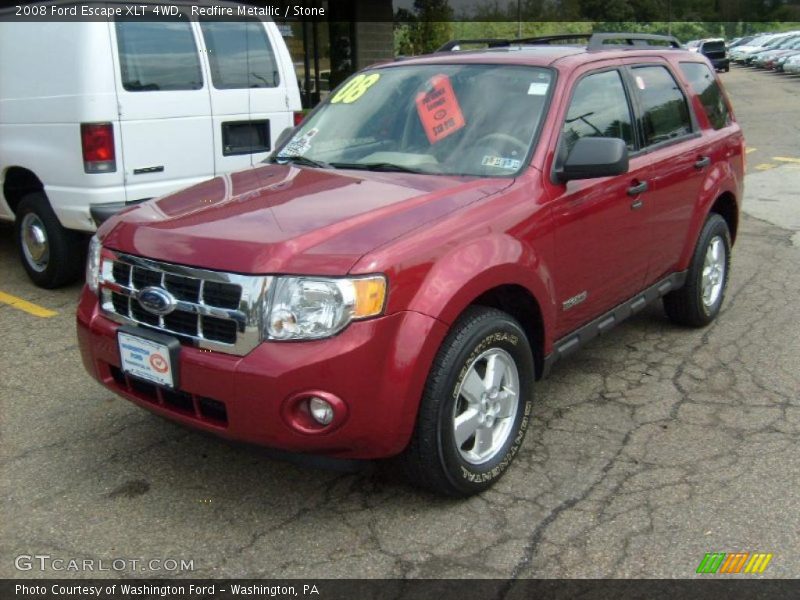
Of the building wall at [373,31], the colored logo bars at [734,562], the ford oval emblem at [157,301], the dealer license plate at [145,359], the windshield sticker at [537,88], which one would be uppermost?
the building wall at [373,31]

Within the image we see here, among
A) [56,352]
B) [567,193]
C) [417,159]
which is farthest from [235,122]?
[567,193]

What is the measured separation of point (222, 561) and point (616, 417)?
212 cm

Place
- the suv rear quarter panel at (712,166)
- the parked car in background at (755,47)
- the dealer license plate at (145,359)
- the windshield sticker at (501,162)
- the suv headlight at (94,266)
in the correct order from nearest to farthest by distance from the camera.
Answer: the dealer license plate at (145,359) → the suv headlight at (94,266) → the windshield sticker at (501,162) → the suv rear quarter panel at (712,166) → the parked car in background at (755,47)

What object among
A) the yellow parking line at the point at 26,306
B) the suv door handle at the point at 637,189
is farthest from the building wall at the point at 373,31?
the suv door handle at the point at 637,189

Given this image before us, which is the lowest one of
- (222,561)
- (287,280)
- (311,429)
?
(222,561)

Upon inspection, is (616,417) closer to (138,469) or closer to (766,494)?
(766,494)

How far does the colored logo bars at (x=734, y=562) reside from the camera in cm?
291

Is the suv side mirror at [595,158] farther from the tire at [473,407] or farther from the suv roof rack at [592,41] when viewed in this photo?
the suv roof rack at [592,41]

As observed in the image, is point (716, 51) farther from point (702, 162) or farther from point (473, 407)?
point (473, 407)

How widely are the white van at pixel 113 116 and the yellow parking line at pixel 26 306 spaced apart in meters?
0.27

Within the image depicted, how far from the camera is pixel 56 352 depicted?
5059 millimetres

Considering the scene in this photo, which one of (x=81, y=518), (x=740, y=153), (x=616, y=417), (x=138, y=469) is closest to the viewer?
(x=81, y=518)

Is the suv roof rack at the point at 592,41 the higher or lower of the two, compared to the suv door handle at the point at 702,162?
higher

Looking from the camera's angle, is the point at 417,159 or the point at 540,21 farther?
the point at 540,21
